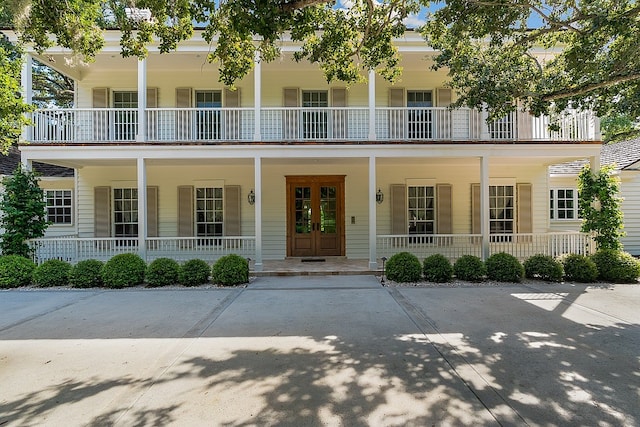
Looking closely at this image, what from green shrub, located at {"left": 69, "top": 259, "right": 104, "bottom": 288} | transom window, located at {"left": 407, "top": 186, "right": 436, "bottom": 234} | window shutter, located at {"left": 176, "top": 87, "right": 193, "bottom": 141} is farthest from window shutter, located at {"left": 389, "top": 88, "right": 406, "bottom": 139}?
green shrub, located at {"left": 69, "top": 259, "right": 104, "bottom": 288}

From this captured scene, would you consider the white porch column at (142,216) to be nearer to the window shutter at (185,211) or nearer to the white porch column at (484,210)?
the window shutter at (185,211)

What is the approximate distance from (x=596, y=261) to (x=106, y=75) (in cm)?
1487

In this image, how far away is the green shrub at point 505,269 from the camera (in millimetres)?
7914

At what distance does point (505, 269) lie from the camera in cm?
794

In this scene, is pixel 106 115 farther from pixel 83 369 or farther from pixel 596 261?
pixel 596 261

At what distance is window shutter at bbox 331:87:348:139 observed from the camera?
32.4 feet

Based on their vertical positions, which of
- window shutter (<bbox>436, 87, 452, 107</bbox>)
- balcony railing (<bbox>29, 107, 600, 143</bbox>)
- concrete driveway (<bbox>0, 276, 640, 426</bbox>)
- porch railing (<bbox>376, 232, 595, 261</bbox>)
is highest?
window shutter (<bbox>436, 87, 452, 107</bbox>)

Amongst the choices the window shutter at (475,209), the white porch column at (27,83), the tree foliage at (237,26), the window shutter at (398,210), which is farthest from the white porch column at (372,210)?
the white porch column at (27,83)

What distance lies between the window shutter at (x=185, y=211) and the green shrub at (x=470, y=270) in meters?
8.06

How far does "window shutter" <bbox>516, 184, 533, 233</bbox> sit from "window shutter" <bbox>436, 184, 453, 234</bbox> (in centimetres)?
227

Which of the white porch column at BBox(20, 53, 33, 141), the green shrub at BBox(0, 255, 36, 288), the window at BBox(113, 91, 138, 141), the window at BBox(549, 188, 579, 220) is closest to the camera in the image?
the green shrub at BBox(0, 255, 36, 288)

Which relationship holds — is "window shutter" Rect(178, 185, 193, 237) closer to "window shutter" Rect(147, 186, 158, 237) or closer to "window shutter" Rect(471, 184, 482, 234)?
"window shutter" Rect(147, 186, 158, 237)

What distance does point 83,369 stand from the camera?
3.68 metres

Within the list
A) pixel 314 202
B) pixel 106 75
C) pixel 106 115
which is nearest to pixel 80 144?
pixel 106 115
